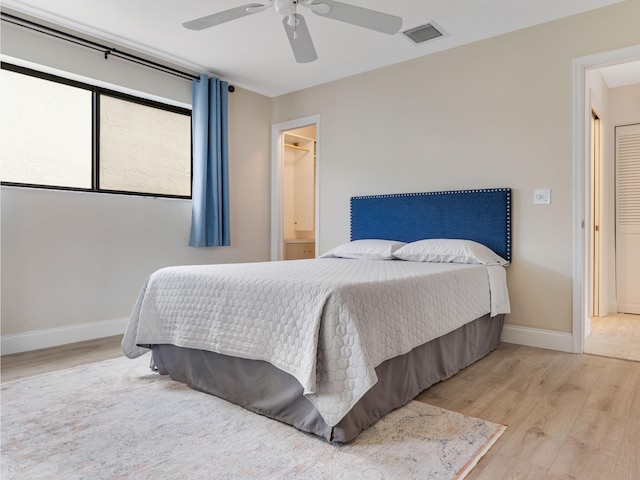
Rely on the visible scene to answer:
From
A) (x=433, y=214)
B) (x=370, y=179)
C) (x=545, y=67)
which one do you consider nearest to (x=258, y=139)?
(x=370, y=179)

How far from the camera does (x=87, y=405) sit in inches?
80.8

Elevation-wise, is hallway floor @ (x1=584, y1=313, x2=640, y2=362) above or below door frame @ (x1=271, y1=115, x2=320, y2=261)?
below

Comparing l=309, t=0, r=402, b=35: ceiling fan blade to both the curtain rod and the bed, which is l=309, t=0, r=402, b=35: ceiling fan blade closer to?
the bed

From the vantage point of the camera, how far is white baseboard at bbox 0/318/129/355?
2971 mm

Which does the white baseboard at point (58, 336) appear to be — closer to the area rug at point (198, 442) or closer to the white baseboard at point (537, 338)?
the area rug at point (198, 442)

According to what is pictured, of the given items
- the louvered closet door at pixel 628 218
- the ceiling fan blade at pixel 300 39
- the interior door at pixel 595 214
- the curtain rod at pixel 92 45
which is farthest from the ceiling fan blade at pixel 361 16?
the louvered closet door at pixel 628 218

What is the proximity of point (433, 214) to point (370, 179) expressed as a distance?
811mm

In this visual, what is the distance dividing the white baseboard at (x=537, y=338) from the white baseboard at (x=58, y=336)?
10.5 feet

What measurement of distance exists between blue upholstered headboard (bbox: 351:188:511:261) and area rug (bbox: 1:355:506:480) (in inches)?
69.2

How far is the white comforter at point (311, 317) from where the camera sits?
5.33 ft

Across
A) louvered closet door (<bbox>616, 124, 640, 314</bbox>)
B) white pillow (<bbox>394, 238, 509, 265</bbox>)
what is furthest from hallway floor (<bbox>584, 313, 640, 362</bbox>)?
white pillow (<bbox>394, 238, 509, 265</bbox>)

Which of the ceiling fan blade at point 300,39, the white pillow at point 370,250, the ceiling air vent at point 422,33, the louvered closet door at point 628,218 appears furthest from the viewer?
the louvered closet door at point 628,218

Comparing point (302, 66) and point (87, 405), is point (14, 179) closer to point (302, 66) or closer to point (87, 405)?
point (87, 405)

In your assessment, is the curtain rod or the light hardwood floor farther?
the curtain rod
